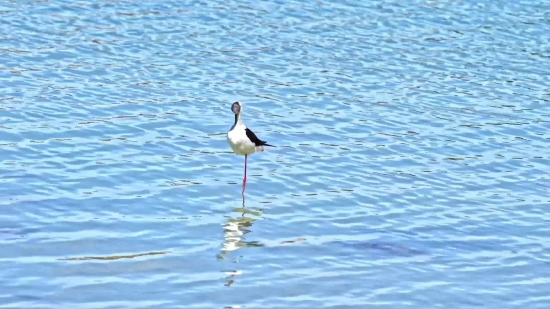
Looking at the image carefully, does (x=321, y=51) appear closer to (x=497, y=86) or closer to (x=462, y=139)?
(x=497, y=86)

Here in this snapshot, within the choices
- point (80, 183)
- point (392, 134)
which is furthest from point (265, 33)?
point (80, 183)

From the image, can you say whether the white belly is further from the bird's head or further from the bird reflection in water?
the bird reflection in water

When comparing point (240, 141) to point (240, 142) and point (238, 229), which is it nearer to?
point (240, 142)

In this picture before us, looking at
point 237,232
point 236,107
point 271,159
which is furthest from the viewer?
point 271,159

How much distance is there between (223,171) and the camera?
15117mm

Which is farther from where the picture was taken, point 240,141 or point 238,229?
point 240,141

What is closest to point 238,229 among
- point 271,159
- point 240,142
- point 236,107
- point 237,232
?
point 237,232

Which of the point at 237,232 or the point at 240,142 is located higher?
the point at 240,142

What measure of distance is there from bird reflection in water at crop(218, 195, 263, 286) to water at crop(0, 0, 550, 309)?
1.9 inches

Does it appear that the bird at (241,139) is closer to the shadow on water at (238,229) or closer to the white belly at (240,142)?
the white belly at (240,142)

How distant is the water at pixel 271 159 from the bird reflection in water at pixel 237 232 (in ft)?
0.16

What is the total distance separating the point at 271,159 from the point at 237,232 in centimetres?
346

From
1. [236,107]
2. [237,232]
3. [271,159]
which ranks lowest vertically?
[237,232]

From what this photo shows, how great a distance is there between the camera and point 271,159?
52.0 feet
